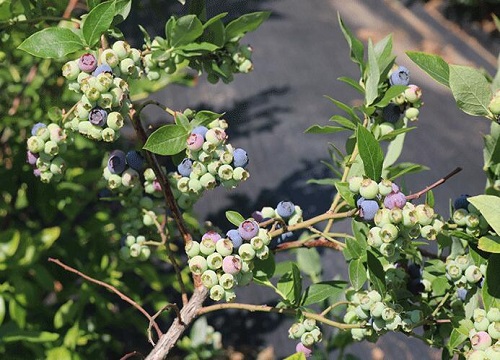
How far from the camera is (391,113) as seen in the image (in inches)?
33.6

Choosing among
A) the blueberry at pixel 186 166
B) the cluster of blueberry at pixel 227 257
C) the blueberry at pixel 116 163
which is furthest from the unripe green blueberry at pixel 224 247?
the blueberry at pixel 116 163

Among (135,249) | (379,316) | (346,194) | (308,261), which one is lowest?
(308,261)

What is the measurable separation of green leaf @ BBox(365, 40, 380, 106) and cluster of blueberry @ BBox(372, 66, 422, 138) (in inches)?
1.4

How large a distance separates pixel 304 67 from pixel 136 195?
7.10 ft

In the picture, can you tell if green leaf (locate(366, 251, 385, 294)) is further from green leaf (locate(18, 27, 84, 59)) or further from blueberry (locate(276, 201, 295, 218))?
green leaf (locate(18, 27, 84, 59))

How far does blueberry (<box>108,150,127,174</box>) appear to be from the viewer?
844 mm

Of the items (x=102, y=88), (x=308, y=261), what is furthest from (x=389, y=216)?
(x=308, y=261)

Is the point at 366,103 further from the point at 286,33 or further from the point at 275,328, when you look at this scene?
the point at 286,33

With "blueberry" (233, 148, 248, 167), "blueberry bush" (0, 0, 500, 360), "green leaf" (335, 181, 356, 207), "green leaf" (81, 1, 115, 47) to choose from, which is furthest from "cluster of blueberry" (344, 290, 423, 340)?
"green leaf" (81, 1, 115, 47)

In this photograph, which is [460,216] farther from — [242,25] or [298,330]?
[242,25]

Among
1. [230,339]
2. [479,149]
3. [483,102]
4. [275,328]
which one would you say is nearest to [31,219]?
[230,339]

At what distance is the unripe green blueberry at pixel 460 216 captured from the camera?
77 centimetres

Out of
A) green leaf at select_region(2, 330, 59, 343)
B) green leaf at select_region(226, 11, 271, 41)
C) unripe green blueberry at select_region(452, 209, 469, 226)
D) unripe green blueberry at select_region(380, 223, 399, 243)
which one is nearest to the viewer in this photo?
unripe green blueberry at select_region(380, 223, 399, 243)

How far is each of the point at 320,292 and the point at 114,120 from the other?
0.35 m
